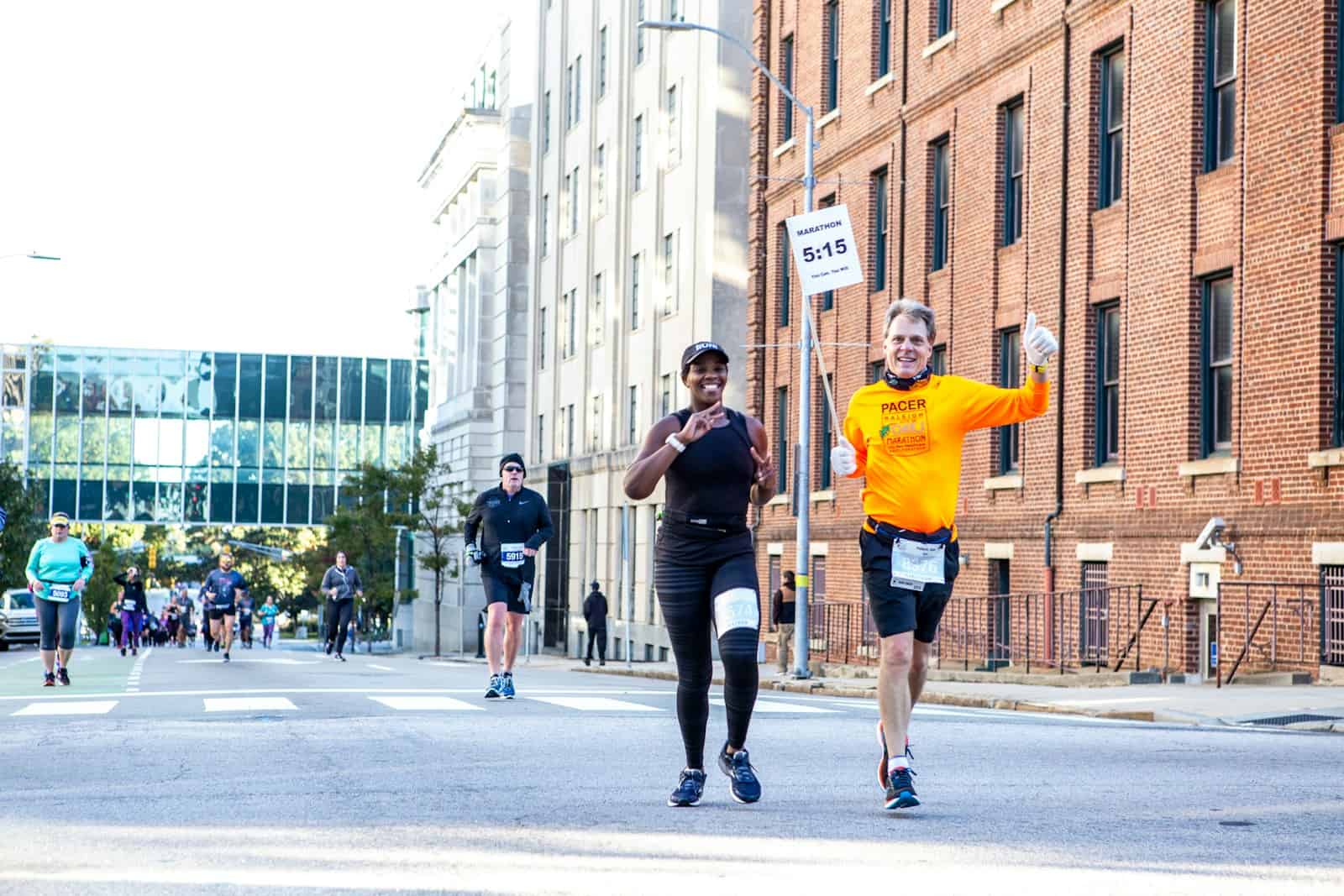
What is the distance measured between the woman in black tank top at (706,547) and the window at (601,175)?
4690 centimetres

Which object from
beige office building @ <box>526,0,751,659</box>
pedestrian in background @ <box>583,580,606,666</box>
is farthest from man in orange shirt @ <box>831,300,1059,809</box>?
pedestrian in background @ <box>583,580,606,666</box>

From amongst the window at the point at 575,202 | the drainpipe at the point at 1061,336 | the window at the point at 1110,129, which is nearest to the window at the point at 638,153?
the window at the point at 575,202

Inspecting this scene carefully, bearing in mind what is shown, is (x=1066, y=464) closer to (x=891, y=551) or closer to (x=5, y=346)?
(x=891, y=551)

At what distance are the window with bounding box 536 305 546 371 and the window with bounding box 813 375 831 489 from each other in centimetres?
2486

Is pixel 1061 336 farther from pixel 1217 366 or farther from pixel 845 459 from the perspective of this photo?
pixel 845 459

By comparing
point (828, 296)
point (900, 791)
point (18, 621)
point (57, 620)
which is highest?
point (828, 296)

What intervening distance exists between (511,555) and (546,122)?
158 ft

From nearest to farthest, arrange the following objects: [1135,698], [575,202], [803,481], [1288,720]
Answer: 1. [1288,720]
2. [1135,698]
3. [803,481]
4. [575,202]

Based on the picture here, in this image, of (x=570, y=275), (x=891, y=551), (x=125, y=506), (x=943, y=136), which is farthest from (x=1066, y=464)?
(x=125, y=506)

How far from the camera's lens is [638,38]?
53156 millimetres

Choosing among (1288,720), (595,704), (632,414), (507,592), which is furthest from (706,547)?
(632,414)

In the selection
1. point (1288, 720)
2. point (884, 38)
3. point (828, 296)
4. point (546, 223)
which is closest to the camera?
point (1288, 720)

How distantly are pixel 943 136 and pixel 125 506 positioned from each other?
56.1 m

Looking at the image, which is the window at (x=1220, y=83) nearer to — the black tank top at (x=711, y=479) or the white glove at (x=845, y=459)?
the white glove at (x=845, y=459)
